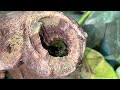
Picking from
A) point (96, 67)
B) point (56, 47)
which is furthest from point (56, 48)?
point (96, 67)

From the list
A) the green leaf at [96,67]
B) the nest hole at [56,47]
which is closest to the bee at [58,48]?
the nest hole at [56,47]

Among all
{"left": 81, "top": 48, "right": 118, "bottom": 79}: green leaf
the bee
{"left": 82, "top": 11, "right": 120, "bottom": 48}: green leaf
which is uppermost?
the bee

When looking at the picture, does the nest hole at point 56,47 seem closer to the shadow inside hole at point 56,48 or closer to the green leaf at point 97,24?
the shadow inside hole at point 56,48

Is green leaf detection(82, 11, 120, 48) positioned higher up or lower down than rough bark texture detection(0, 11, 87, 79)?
lower down

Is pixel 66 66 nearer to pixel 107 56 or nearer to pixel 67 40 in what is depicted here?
pixel 67 40

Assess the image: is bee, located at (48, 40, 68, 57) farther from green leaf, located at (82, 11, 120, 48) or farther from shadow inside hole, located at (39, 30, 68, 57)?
green leaf, located at (82, 11, 120, 48)

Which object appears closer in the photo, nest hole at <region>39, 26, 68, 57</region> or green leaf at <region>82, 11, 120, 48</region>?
nest hole at <region>39, 26, 68, 57</region>

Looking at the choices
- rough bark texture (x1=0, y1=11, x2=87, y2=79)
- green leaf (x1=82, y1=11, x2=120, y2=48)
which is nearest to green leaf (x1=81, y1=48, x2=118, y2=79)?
green leaf (x1=82, y1=11, x2=120, y2=48)
